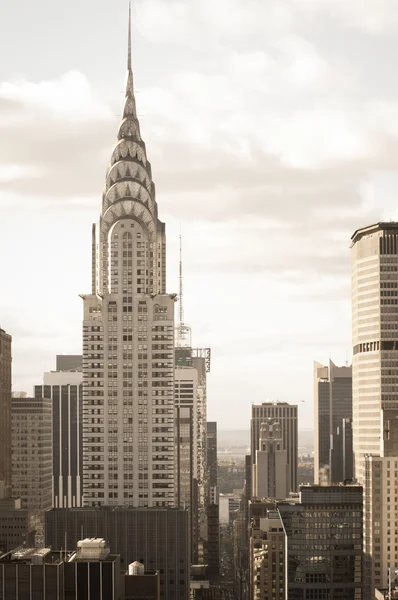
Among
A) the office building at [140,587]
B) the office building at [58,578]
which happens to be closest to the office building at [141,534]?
the office building at [140,587]

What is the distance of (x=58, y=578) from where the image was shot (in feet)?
433

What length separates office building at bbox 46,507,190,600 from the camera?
18650 centimetres

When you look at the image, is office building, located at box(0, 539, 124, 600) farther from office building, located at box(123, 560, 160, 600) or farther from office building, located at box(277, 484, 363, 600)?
office building, located at box(277, 484, 363, 600)

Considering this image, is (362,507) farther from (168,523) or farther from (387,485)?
(168,523)

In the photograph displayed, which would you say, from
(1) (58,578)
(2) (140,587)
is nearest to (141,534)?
(2) (140,587)

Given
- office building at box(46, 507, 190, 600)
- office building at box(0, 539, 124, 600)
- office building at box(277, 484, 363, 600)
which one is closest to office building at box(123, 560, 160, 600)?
office building at box(0, 539, 124, 600)

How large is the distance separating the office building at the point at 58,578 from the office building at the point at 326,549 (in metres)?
60.6

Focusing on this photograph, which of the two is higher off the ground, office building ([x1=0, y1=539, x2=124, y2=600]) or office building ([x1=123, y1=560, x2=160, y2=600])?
office building ([x1=0, y1=539, x2=124, y2=600])

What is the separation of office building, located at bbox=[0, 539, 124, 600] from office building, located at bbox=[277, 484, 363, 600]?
199 ft

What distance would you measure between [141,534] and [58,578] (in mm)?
58627

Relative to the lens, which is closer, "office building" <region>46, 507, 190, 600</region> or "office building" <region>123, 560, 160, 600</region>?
"office building" <region>123, 560, 160, 600</region>

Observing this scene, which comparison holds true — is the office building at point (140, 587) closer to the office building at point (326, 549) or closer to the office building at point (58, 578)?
the office building at point (58, 578)

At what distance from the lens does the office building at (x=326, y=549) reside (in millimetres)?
193375

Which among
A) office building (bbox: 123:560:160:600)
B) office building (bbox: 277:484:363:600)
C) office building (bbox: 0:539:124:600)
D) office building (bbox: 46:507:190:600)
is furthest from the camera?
office building (bbox: 277:484:363:600)
